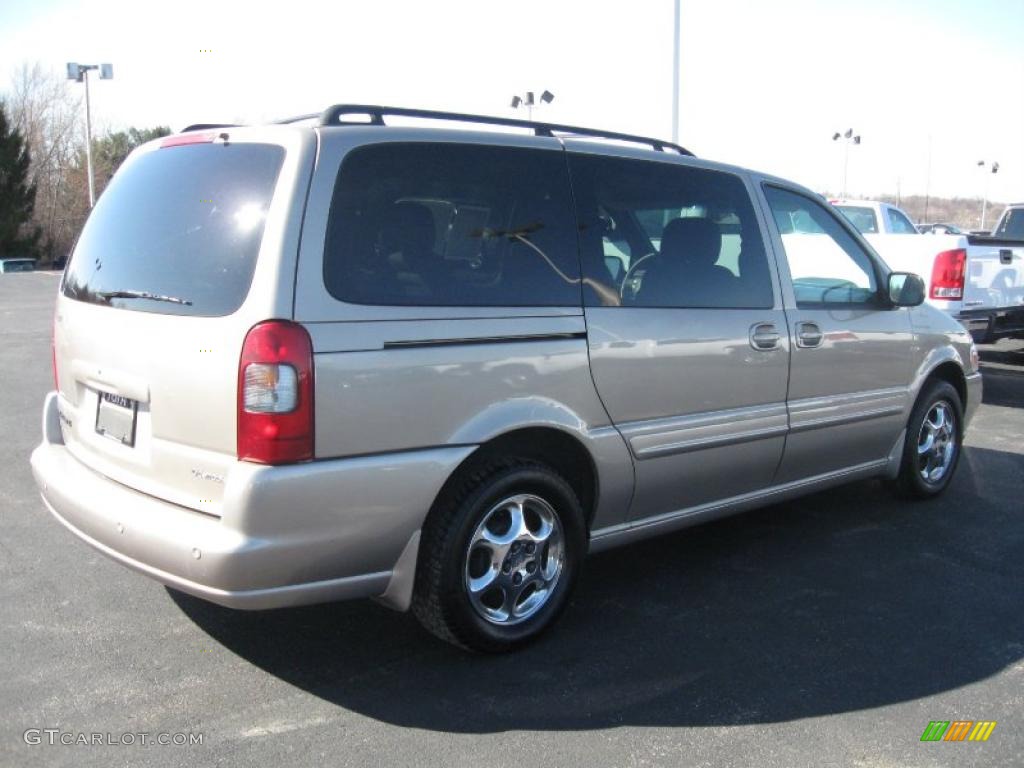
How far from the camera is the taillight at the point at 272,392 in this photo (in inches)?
118

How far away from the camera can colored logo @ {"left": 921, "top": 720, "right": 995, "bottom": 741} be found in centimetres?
316

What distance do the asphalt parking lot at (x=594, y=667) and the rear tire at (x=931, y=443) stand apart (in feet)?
2.13

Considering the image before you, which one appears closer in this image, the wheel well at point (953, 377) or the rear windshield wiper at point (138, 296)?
the rear windshield wiper at point (138, 296)

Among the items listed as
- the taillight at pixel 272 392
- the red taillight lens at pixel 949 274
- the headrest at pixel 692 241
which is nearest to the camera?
the taillight at pixel 272 392

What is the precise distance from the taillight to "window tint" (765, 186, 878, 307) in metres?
2.72

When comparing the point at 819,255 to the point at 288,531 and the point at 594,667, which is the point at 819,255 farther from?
the point at 288,531

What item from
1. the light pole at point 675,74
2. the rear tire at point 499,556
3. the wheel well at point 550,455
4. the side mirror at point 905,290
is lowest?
the rear tire at point 499,556

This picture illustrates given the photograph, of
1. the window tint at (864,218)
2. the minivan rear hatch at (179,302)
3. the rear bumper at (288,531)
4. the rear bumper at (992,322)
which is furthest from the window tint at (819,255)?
the window tint at (864,218)

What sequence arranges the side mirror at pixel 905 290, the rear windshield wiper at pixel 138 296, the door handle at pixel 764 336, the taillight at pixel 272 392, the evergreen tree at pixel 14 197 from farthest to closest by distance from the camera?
the evergreen tree at pixel 14 197, the side mirror at pixel 905 290, the door handle at pixel 764 336, the rear windshield wiper at pixel 138 296, the taillight at pixel 272 392

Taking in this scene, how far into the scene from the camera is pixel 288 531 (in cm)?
305

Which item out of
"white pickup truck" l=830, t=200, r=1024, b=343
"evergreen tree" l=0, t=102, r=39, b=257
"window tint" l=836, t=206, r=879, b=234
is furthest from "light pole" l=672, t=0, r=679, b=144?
"evergreen tree" l=0, t=102, r=39, b=257

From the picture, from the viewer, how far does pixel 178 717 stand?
10.5 ft

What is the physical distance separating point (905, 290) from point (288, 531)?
3662mm

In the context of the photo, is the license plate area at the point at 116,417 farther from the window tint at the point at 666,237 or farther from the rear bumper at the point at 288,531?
the window tint at the point at 666,237
